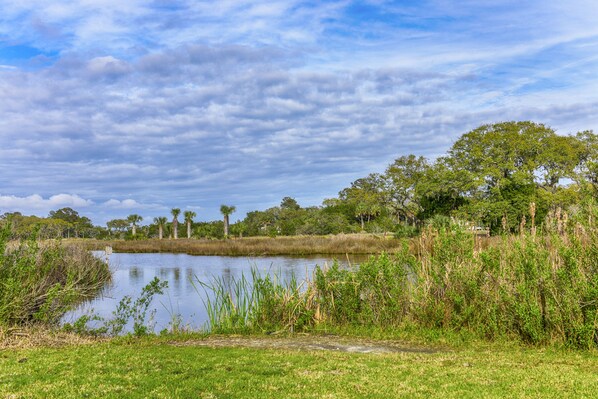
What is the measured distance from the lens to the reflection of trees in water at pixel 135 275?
28139mm

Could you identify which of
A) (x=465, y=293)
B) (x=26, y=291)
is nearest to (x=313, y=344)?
(x=465, y=293)

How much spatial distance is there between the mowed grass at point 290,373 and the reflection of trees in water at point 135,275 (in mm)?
18943

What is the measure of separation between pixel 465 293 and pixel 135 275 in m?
24.9

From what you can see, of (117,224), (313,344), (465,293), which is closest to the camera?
(313,344)

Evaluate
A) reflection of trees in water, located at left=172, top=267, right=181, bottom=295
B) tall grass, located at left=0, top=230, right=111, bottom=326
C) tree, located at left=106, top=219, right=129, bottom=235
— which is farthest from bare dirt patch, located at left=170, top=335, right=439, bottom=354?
tree, located at left=106, top=219, right=129, bottom=235

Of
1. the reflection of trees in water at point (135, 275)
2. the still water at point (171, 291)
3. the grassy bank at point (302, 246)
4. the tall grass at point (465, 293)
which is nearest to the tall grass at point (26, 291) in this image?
the still water at point (171, 291)

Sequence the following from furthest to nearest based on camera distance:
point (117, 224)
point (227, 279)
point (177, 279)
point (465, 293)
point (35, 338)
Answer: point (117, 224) < point (177, 279) < point (227, 279) < point (465, 293) < point (35, 338)

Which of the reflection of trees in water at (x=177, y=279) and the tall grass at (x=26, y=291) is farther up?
the tall grass at (x=26, y=291)

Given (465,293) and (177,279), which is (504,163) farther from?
(465,293)

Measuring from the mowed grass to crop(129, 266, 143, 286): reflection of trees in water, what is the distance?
62.1ft

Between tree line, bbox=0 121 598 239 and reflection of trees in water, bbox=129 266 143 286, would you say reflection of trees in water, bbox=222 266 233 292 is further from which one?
tree line, bbox=0 121 598 239

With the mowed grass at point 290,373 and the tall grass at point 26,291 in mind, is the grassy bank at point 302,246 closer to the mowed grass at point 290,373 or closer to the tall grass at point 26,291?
the tall grass at point 26,291

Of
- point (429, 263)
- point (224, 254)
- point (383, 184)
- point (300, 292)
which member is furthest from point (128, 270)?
point (383, 184)

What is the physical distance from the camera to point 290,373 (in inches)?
298
